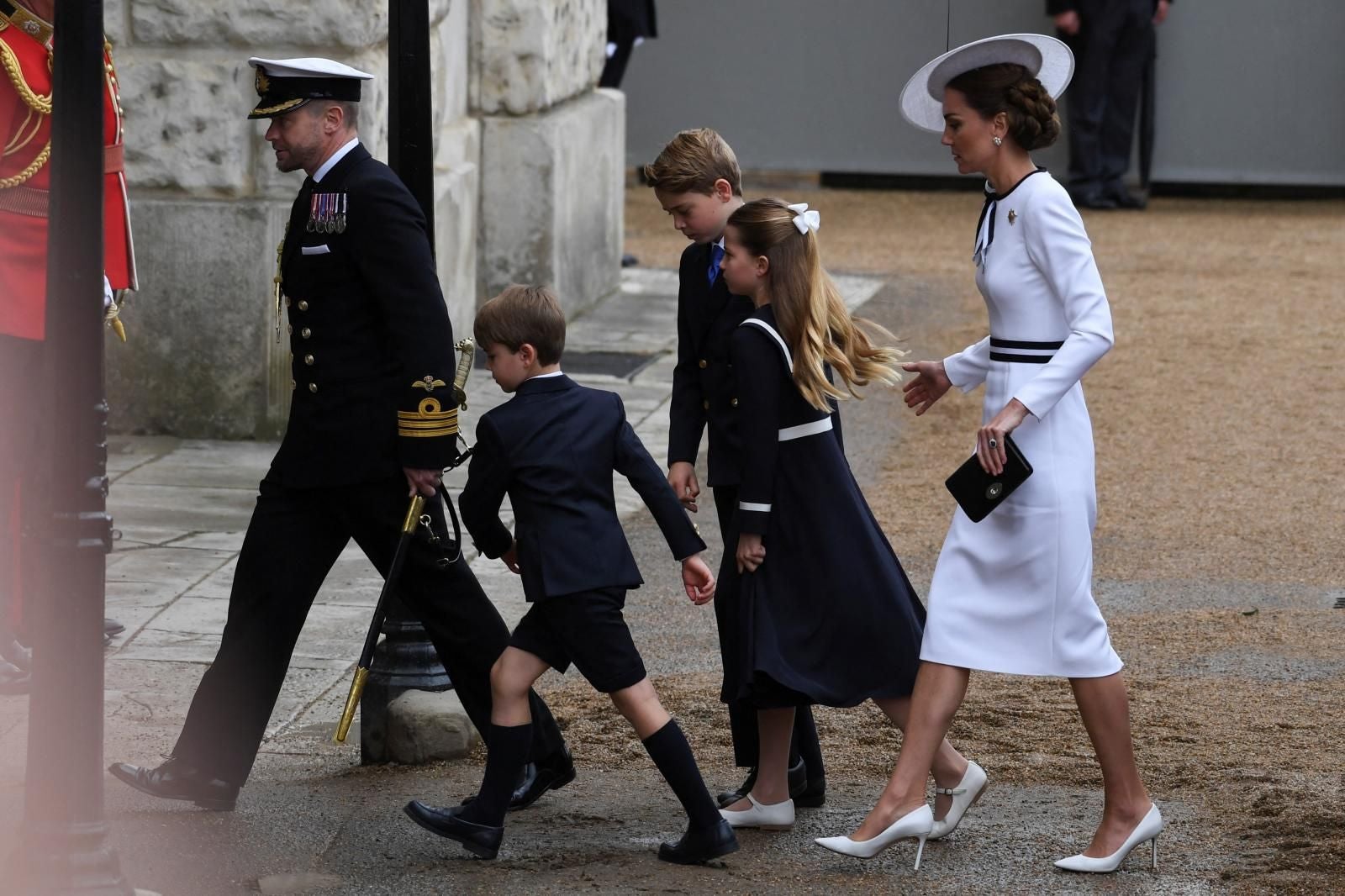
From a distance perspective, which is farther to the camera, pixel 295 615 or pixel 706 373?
pixel 706 373

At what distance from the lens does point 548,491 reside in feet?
13.7

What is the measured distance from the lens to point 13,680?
5.34 metres

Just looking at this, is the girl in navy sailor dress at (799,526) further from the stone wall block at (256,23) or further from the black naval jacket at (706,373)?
the stone wall block at (256,23)

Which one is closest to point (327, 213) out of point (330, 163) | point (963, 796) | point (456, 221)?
point (330, 163)

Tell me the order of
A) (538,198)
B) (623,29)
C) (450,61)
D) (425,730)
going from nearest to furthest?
(425,730), (450,61), (538,198), (623,29)

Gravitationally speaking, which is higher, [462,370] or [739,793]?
[462,370]

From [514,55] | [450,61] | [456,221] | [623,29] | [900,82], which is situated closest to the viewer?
[456,221]

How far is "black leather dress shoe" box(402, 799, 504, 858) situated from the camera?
13.6ft

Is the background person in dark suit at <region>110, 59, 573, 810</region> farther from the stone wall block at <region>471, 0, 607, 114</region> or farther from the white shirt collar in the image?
the stone wall block at <region>471, 0, 607, 114</region>

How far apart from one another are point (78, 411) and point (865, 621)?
5.27ft

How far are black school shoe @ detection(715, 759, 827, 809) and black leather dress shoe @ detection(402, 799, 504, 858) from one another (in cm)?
59

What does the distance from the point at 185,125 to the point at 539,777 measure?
462 cm

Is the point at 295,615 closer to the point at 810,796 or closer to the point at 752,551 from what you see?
the point at 752,551

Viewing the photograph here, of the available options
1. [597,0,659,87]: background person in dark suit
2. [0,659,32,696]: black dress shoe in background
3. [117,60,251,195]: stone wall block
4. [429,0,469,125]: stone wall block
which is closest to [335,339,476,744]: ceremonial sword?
[0,659,32,696]: black dress shoe in background
